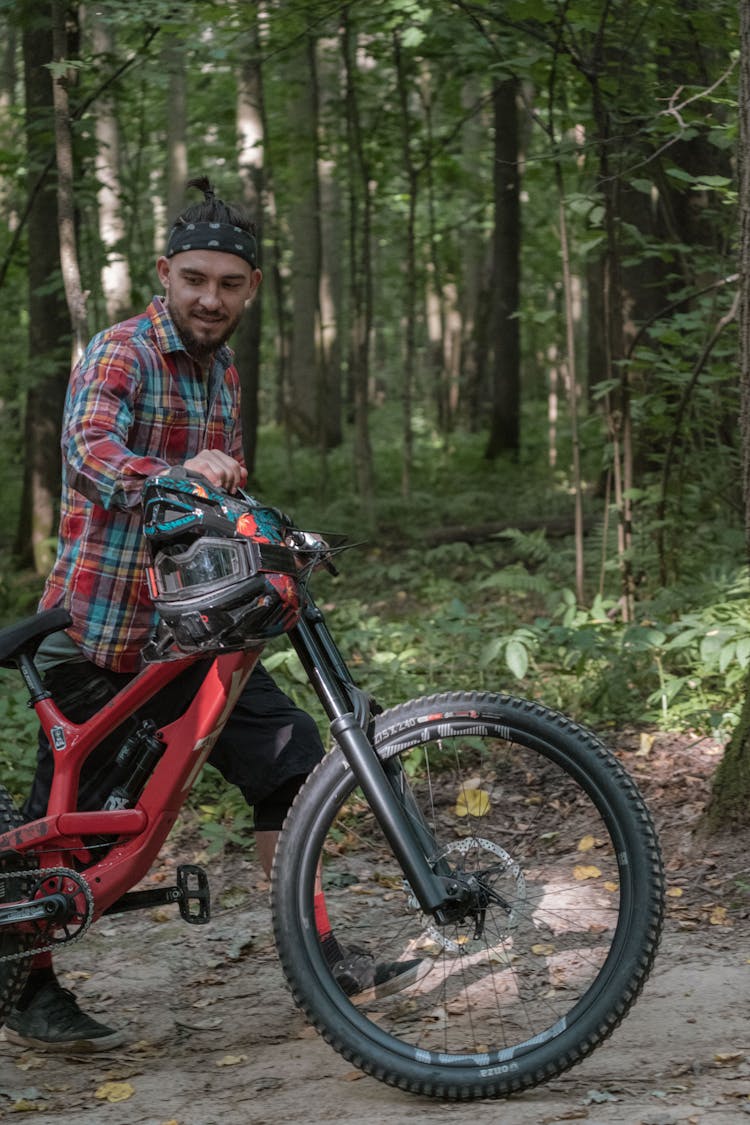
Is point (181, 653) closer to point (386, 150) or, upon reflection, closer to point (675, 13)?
point (675, 13)

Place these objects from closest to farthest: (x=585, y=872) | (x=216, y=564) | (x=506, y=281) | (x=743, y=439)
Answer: (x=216, y=564), (x=585, y=872), (x=743, y=439), (x=506, y=281)

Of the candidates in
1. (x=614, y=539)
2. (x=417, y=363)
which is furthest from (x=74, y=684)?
(x=417, y=363)

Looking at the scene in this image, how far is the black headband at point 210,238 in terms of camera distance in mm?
3373

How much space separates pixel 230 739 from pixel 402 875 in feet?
2.03

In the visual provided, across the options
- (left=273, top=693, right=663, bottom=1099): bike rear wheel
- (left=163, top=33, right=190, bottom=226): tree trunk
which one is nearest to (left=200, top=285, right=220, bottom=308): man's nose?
(left=273, top=693, right=663, bottom=1099): bike rear wheel

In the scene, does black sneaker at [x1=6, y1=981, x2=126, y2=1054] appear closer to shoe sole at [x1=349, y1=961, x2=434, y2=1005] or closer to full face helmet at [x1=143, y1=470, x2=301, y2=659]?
shoe sole at [x1=349, y1=961, x2=434, y2=1005]

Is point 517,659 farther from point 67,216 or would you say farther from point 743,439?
point 67,216

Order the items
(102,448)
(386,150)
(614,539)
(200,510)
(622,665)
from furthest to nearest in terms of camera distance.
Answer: (386,150) → (614,539) → (622,665) → (102,448) → (200,510)

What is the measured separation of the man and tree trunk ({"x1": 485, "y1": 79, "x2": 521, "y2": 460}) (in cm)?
1085

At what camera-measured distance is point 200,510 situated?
2984 mm

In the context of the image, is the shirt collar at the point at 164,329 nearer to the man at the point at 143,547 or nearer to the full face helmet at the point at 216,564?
the man at the point at 143,547

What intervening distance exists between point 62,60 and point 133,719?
14.2 ft

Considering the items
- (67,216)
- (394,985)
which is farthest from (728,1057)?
(67,216)

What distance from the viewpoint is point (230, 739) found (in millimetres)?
3598
